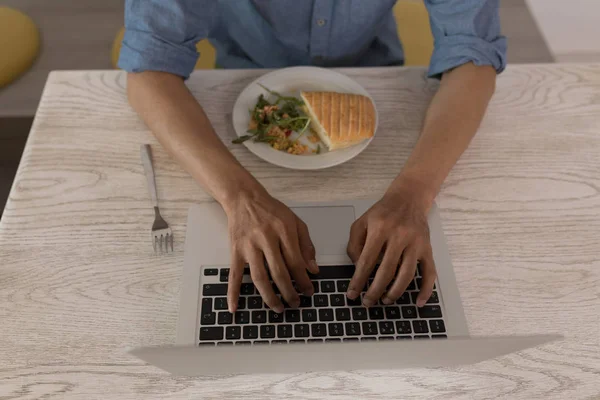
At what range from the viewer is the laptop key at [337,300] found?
2.29 ft

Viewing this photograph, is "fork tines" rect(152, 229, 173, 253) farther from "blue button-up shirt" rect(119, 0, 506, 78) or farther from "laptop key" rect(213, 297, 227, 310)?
"blue button-up shirt" rect(119, 0, 506, 78)

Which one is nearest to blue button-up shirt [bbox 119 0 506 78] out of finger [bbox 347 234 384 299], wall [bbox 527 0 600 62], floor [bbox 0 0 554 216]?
finger [bbox 347 234 384 299]

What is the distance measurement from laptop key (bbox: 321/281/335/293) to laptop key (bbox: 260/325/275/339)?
3.7 inches

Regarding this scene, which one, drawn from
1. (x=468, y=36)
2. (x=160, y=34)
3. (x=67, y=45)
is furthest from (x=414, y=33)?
(x=67, y=45)

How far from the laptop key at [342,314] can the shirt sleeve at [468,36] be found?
0.53m

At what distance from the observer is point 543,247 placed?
78cm

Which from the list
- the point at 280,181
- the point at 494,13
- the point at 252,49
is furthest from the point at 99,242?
the point at 494,13

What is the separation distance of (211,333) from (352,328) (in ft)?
0.66

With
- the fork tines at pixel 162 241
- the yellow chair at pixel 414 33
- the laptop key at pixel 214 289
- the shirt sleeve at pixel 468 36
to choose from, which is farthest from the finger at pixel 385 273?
the yellow chair at pixel 414 33

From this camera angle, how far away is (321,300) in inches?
27.7

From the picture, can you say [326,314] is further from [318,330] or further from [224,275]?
[224,275]

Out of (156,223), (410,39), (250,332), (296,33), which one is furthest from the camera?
(410,39)

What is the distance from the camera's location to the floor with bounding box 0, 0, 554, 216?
1.59m

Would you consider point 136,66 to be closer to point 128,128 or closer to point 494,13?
point 128,128
